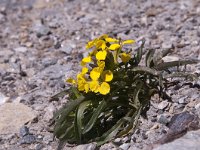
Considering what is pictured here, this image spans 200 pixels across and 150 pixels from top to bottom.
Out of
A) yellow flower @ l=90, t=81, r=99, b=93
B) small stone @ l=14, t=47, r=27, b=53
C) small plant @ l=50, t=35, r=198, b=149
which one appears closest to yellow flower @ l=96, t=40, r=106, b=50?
small plant @ l=50, t=35, r=198, b=149

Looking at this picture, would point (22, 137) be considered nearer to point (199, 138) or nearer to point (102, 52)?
point (102, 52)

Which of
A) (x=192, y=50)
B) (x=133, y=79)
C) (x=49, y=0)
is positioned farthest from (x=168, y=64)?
(x=49, y=0)

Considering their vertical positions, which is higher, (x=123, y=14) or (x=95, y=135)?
(x=123, y=14)

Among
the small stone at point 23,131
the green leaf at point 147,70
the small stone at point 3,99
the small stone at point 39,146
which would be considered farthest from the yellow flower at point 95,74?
the small stone at point 3,99

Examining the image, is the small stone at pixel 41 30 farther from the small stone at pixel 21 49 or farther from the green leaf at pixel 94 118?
the green leaf at pixel 94 118

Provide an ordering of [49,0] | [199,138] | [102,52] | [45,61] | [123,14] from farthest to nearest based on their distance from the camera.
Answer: [49,0], [123,14], [45,61], [102,52], [199,138]

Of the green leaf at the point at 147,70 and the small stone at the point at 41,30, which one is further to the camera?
the small stone at the point at 41,30

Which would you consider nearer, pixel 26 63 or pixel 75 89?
pixel 75 89
